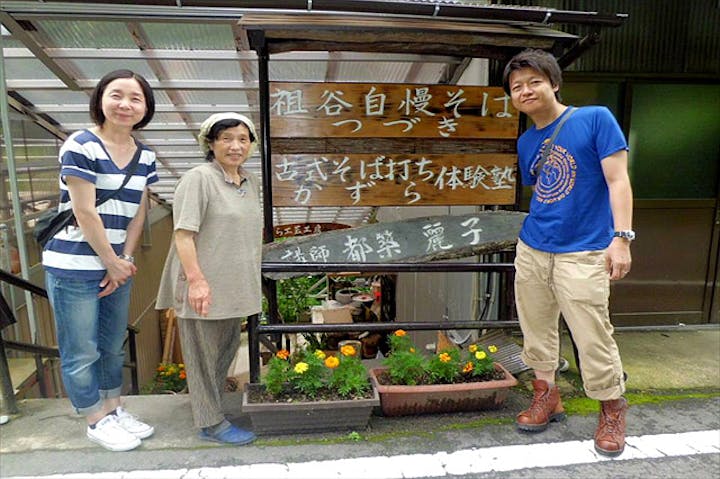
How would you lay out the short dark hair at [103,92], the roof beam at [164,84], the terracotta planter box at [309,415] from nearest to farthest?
the short dark hair at [103,92] → the terracotta planter box at [309,415] → the roof beam at [164,84]

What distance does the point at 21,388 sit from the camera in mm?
4066

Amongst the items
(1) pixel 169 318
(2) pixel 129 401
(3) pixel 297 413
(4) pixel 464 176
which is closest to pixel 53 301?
(2) pixel 129 401

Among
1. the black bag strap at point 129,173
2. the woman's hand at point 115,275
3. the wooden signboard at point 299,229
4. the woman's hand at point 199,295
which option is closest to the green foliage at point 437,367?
the woman's hand at point 199,295

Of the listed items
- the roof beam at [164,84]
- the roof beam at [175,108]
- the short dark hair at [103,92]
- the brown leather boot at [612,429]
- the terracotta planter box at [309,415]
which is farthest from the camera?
the roof beam at [175,108]

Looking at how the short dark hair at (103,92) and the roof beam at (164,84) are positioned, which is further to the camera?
the roof beam at (164,84)

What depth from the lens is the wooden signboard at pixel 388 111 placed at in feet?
10.7

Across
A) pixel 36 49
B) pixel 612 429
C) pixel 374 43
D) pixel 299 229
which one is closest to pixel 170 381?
pixel 299 229

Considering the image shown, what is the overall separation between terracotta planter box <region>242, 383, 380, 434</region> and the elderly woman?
0.14m

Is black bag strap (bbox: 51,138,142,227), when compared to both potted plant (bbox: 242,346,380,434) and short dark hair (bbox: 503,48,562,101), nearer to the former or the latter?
potted plant (bbox: 242,346,380,434)

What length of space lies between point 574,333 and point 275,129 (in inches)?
93.5

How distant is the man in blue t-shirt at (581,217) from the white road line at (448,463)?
199 millimetres

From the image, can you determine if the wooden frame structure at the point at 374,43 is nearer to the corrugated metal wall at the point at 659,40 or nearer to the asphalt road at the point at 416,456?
the asphalt road at the point at 416,456

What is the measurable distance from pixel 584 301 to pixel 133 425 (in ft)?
9.32

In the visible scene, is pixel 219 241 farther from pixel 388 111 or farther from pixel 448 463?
pixel 448 463
